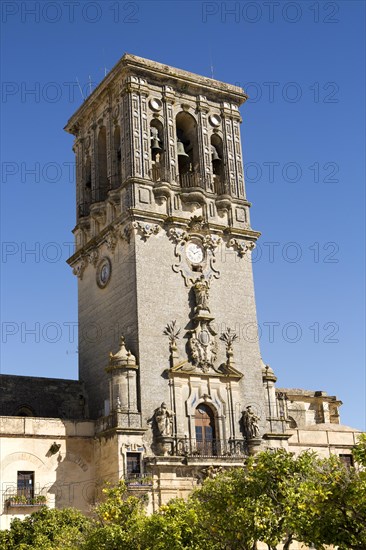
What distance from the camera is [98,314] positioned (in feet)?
137

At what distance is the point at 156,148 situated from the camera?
42.6 meters

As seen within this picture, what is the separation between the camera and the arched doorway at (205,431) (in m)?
37.5

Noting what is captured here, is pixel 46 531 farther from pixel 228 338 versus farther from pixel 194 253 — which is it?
pixel 194 253

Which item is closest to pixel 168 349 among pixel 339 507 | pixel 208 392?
pixel 208 392

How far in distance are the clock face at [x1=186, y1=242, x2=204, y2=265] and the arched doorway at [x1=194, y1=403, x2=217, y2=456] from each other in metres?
7.39

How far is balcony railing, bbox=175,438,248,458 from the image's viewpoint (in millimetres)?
36688

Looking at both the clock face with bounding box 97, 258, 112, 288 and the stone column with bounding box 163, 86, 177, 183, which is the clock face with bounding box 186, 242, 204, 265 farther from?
the clock face with bounding box 97, 258, 112, 288

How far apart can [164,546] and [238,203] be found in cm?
2314

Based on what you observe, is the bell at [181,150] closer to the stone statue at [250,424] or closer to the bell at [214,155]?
the bell at [214,155]

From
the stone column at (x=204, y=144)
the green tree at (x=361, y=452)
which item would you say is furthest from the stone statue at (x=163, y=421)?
the green tree at (x=361, y=452)

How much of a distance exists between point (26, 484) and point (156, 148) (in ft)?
60.0

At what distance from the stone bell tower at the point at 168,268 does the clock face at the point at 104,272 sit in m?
0.06

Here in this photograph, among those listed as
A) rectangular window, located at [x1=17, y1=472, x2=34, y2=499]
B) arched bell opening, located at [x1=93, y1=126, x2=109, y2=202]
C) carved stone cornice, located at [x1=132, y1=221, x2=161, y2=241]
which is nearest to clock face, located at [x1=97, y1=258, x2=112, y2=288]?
carved stone cornice, located at [x1=132, y1=221, x2=161, y2=241]

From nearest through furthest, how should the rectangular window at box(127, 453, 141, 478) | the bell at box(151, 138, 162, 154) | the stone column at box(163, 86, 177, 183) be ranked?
1. the rectangular window at box(127, 453, 141, 478)
2. the stone column at box(163, 86, 177, 183)
3. the bell at box(151, 138, 162, 154)
